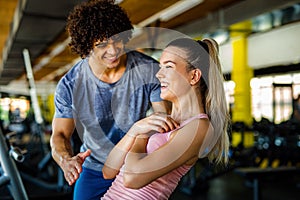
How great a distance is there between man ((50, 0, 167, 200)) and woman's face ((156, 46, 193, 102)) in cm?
16

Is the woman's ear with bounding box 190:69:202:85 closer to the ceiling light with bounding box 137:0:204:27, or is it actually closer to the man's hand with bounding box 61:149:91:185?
the man's hand with bounding box 61:149:91:185

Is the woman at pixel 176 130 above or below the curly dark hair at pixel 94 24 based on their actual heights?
below

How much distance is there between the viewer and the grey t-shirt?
880 mm

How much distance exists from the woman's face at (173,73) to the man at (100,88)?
0.16 metres

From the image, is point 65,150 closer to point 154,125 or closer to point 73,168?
point 73,168

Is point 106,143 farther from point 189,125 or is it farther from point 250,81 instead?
point 250,81

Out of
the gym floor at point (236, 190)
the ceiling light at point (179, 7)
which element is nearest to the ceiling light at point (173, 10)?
the ceiling light at point (179, 7)

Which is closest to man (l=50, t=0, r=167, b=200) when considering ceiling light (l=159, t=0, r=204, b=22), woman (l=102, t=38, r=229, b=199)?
woman (l=102, t=38, r=229, b=199)

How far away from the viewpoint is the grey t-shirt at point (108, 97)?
0.88 meters

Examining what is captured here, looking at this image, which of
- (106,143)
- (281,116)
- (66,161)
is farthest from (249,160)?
(66,161)

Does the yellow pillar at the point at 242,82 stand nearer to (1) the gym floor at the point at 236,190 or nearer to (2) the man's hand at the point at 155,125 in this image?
(1) the gym floor at the point at 236,190

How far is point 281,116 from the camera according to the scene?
497 centimetres

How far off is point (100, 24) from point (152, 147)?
13.0 inches

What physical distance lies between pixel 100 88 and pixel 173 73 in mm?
266
